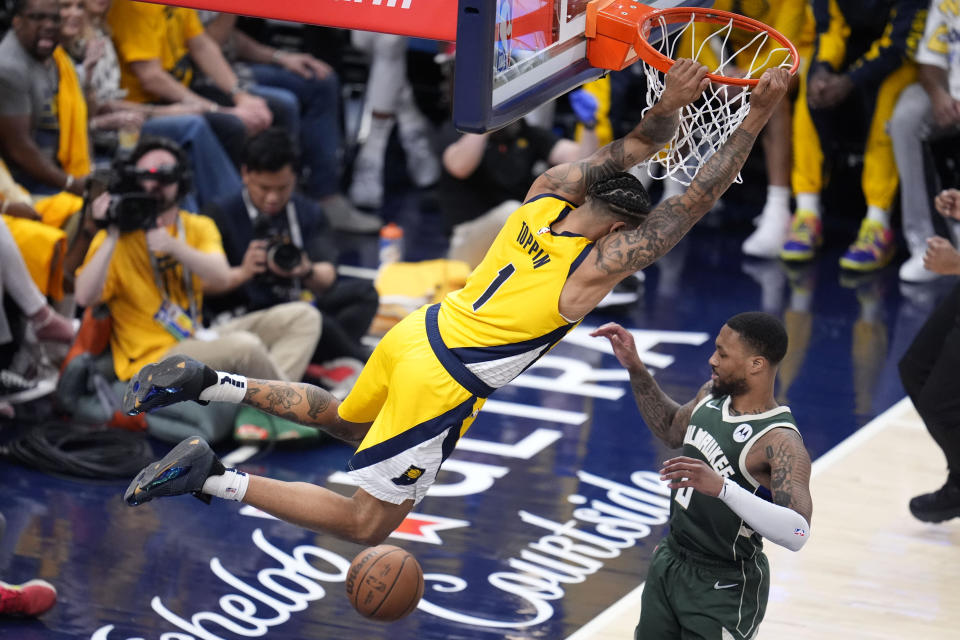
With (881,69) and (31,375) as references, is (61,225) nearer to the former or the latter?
(31,375)

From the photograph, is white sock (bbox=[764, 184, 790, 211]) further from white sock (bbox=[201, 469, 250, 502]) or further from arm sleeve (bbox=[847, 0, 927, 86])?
white sock (bbox=[201, 469, 250, 502])

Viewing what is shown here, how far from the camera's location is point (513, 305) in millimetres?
4930

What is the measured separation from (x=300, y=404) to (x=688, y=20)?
2.12m

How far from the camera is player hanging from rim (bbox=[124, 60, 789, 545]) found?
4797mm

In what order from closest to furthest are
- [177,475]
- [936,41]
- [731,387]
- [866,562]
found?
[731,387] → [177,475] → [866,562] → [936,41]

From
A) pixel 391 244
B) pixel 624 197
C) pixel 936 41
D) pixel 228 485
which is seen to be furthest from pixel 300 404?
pixel 936 41

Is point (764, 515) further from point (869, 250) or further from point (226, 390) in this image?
point (869, 250)

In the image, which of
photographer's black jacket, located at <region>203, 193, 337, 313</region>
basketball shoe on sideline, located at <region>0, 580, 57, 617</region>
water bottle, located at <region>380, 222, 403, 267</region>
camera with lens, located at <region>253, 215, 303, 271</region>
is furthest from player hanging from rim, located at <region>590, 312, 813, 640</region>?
water bottle, located at <region>380, 222, 403, 267</region>

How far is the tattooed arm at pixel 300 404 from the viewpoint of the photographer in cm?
538

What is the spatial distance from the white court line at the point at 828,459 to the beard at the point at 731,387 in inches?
55.7

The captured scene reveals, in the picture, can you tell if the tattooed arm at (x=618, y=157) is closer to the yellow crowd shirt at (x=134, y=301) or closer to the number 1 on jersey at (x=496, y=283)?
the number 1 on jersey at (x=496, y=283)

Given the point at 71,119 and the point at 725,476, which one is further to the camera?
the point at 71,119

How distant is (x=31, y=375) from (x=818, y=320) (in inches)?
205

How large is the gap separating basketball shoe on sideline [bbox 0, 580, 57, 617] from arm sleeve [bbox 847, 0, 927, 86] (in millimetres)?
7379
